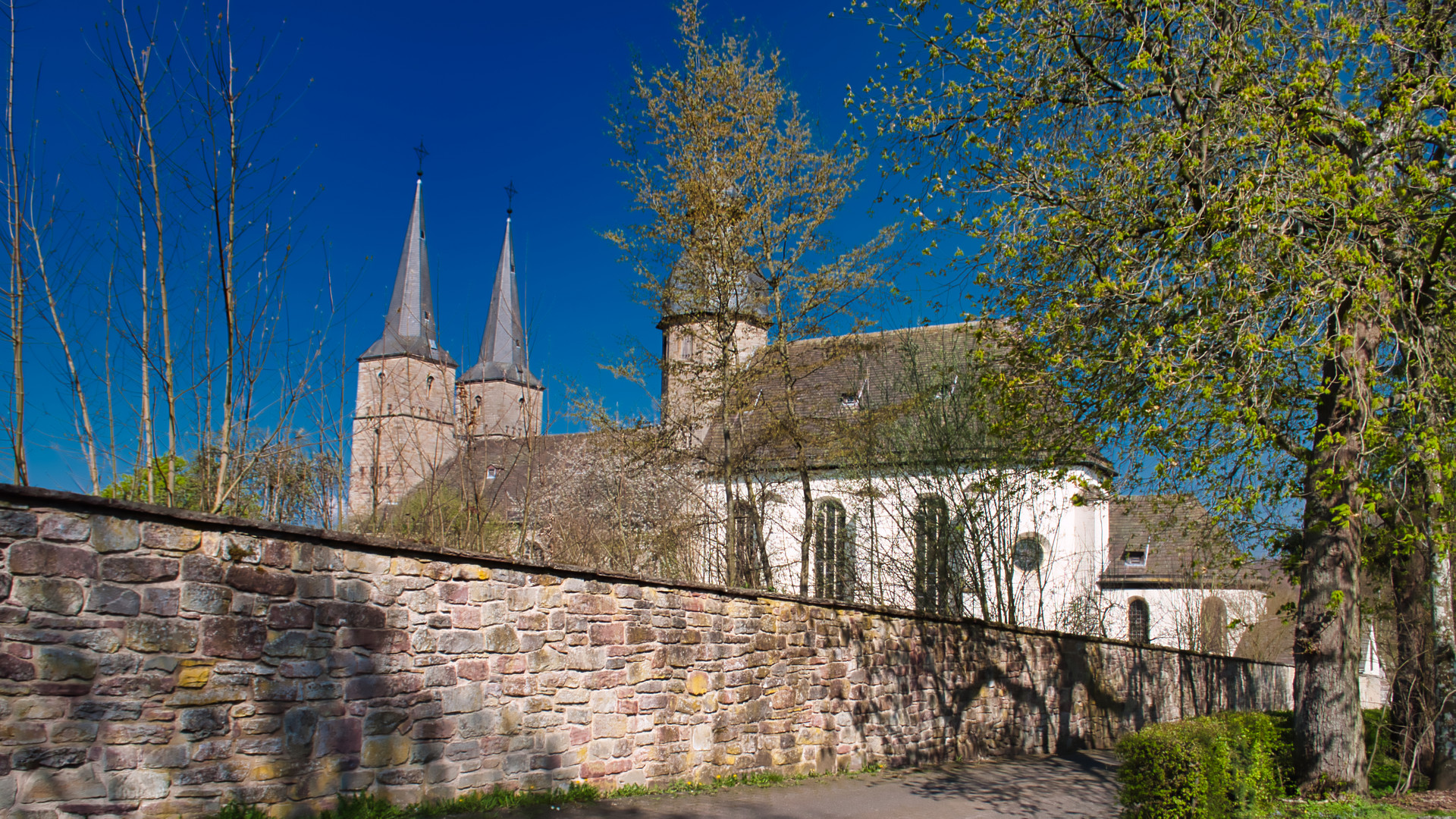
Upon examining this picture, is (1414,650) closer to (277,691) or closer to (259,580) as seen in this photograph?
(277,691)

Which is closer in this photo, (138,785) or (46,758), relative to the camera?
(46,758)

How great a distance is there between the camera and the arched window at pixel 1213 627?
959 inches

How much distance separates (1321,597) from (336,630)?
28.0ft

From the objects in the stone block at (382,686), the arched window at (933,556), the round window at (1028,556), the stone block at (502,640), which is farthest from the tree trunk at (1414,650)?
the stone block at (382,686)

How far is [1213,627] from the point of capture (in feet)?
83.7

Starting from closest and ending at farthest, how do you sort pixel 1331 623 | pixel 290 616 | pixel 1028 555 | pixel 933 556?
pixel 290 616 → pixel 1331 623 → pixel 933 556 → pixel 1028 555

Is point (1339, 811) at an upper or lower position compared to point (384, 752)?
lower

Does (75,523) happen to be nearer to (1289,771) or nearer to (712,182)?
(1289,771)

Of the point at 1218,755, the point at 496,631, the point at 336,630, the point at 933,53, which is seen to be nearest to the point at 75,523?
the point at 336,630

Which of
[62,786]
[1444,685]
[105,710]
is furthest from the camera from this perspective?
[1444,685]

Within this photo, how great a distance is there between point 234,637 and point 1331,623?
29.9ft

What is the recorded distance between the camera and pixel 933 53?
9617 mm

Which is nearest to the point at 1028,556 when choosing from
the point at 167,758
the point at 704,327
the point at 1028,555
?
the point at 1028,555

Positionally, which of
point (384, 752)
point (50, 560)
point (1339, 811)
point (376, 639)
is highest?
point (50, 560)
